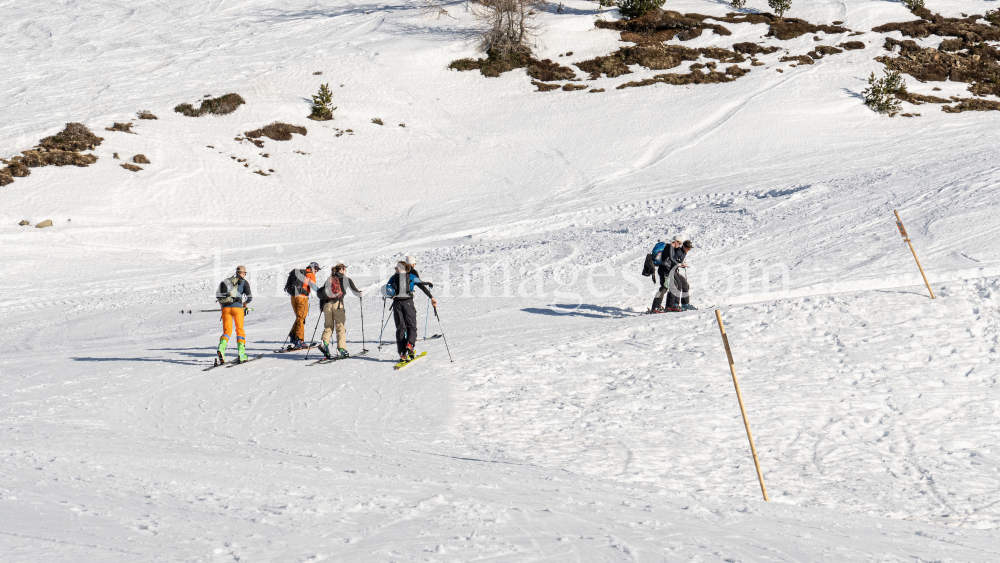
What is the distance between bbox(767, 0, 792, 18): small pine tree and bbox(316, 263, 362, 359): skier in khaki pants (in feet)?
128

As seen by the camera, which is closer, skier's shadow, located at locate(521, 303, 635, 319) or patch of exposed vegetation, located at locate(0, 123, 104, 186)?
skier's shadow, located at locate(521, 303, 635, 319)

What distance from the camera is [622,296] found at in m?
15.9

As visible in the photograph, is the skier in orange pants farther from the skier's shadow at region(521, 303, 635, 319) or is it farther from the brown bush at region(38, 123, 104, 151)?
the brown bush at region(38, 123, 104, 151)

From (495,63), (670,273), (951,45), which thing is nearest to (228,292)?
(670,273)

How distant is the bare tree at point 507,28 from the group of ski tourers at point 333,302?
98.0 feet

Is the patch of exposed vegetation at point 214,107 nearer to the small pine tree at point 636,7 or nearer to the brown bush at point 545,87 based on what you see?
the brown bush at point 545,87

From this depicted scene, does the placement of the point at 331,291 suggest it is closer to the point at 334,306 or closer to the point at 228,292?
the point at 334,306

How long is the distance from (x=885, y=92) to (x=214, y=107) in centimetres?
3037

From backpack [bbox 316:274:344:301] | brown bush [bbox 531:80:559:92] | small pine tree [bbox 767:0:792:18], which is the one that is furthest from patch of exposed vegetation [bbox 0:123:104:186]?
small pine tree [bbox 767:0:792:18]

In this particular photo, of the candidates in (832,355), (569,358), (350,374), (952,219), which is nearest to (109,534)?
(350,374)

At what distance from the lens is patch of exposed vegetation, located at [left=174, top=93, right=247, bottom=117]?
3294 centimetres

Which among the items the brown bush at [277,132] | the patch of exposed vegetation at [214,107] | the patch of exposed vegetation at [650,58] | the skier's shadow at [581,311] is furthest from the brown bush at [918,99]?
the patch of exposed vegetation at [214,107]

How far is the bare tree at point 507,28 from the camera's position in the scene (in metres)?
39.3

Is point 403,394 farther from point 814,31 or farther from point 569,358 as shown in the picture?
point 814,31
